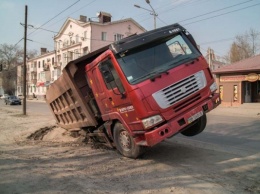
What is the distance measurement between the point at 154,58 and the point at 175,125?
152 cm

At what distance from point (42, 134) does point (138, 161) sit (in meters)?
6.24

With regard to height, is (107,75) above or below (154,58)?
below

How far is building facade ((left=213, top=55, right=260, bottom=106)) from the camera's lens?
29.2 metres

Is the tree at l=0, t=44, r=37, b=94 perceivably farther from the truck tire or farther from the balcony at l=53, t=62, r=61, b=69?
the truck tire

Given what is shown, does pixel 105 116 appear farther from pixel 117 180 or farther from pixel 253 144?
pixel 253 144

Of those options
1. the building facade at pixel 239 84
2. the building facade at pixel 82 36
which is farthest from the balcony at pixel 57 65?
the building facade at pixel 239 84

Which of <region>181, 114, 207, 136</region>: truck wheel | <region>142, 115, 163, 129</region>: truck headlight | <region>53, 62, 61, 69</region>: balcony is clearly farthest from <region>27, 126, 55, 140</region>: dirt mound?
<region>53, 62, 61, 69</region>: balcony

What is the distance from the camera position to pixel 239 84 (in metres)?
29.6

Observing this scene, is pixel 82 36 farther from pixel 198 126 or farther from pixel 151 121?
pixel 151 121

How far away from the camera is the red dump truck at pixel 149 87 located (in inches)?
243

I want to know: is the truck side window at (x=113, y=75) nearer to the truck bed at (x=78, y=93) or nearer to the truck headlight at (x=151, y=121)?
the truck headlight at (x=151, y=121)

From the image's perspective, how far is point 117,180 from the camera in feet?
18.6

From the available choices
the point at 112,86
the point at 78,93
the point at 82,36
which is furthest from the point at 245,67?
the point at 82,36

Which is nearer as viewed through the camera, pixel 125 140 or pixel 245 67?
pixel 125 140
